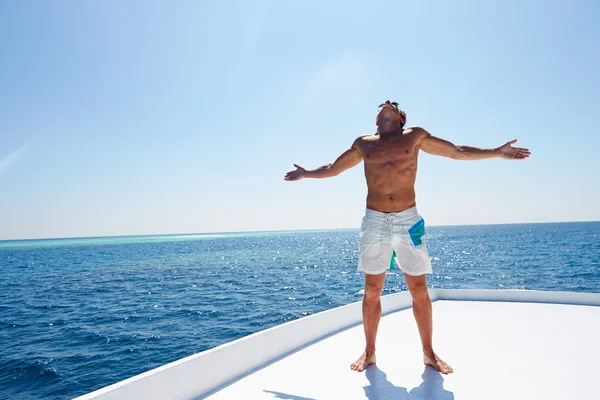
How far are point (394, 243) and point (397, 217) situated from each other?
215 millimetres

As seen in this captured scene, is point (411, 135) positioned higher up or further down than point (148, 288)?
higher up

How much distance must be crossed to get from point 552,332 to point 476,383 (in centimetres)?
192

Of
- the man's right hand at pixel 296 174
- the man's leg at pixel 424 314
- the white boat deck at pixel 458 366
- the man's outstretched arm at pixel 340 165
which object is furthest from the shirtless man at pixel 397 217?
the man's right hand at pixel 296 174

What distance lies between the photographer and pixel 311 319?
3551mm

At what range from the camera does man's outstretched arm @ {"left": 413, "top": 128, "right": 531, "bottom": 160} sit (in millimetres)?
2674

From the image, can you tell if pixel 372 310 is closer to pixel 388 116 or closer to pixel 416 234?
pixel 416 234

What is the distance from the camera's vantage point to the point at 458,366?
2713 millimetres

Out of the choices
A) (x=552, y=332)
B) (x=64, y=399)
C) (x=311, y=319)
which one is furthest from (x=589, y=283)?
(x=64, y=399)

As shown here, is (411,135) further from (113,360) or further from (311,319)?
(113,360)

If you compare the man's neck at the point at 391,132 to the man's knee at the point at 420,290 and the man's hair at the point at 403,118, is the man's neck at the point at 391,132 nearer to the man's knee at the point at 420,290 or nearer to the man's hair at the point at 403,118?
the man's hair at the point at 403,118

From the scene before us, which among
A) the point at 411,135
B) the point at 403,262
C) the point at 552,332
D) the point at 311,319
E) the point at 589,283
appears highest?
the point at 411,135

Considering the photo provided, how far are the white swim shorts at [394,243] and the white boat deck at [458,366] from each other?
792mm

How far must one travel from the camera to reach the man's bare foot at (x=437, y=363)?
8.39 feet

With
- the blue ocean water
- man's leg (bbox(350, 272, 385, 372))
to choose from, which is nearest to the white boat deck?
man's leg (bbox(350, 272, 385, 372))
